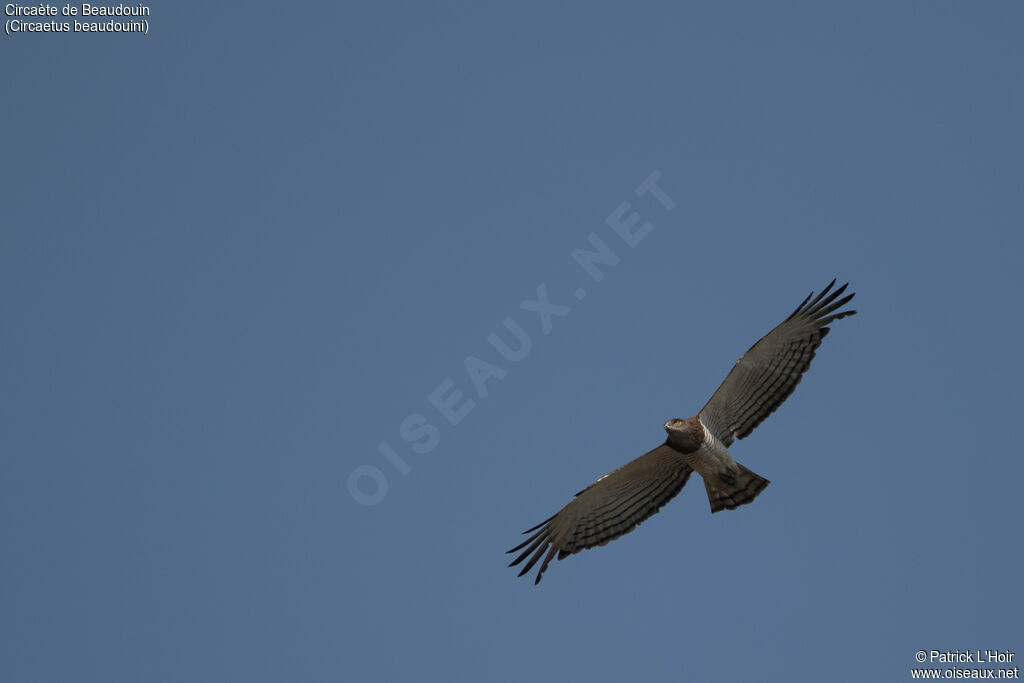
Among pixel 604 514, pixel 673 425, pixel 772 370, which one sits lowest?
pixel 604 514

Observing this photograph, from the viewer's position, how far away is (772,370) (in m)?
18.3

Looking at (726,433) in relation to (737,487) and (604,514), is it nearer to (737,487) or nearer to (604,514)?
(737,487)

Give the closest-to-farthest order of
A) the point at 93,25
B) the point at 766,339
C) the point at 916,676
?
the point at 766,339 < the point at 916,676 < the point at 93,25

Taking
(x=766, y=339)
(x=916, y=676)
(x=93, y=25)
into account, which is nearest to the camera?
(x=766, y=339)

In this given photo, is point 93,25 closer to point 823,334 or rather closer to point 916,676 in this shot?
point 823,334

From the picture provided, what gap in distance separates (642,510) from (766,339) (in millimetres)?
2917

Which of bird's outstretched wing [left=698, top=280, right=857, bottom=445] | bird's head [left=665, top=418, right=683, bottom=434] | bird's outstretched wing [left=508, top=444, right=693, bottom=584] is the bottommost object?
bird's outstretched wing [left=508, top=444, right=693, bottom=584]

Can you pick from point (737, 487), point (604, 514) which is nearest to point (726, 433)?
point (737, 487)

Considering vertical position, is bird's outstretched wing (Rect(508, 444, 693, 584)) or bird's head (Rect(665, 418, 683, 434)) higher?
bird's head (Rect(665, 418, 683, 434))

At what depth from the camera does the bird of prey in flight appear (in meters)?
18.2

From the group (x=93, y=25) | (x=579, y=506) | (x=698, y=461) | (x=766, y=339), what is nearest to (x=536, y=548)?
(x=579, y=506)

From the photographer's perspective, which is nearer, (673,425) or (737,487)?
(673,425)

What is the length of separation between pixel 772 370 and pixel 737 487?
5.22 ft

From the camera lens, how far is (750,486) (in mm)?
18406
